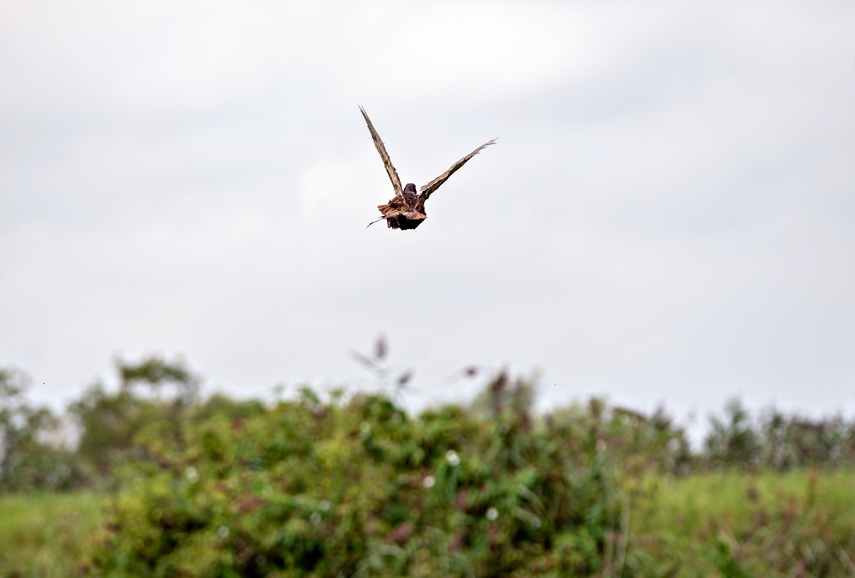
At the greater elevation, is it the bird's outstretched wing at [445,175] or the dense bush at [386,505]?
the dense bush at [386,505]

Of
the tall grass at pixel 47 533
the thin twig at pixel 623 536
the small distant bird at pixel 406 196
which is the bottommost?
the small distant bird at pixel 406 196

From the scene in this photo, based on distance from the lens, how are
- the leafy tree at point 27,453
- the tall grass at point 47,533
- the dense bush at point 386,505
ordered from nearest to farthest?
the dense bush at point 386,505 < the tall grass at point 47,533 < the leafy tree at point 27,453

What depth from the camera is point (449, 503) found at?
7664 millimetres

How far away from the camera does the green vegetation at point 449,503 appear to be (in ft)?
24.7

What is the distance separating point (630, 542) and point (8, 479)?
961cm

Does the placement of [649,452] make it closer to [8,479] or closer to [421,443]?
[421,443]

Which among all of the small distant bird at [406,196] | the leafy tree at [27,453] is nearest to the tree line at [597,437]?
the leafy tree at [27,453]

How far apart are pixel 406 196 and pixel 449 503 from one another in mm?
6410

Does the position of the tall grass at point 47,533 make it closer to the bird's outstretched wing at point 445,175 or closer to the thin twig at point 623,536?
the thin twig at point 623,536

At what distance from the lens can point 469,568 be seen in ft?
23.7

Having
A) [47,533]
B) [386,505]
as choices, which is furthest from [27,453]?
[386,505]

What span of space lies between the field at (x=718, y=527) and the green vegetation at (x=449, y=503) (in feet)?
0.06

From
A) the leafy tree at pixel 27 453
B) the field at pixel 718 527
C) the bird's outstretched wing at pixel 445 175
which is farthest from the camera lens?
the leafy tree at pixel 27 453

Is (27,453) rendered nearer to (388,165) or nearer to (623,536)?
(623,536)
